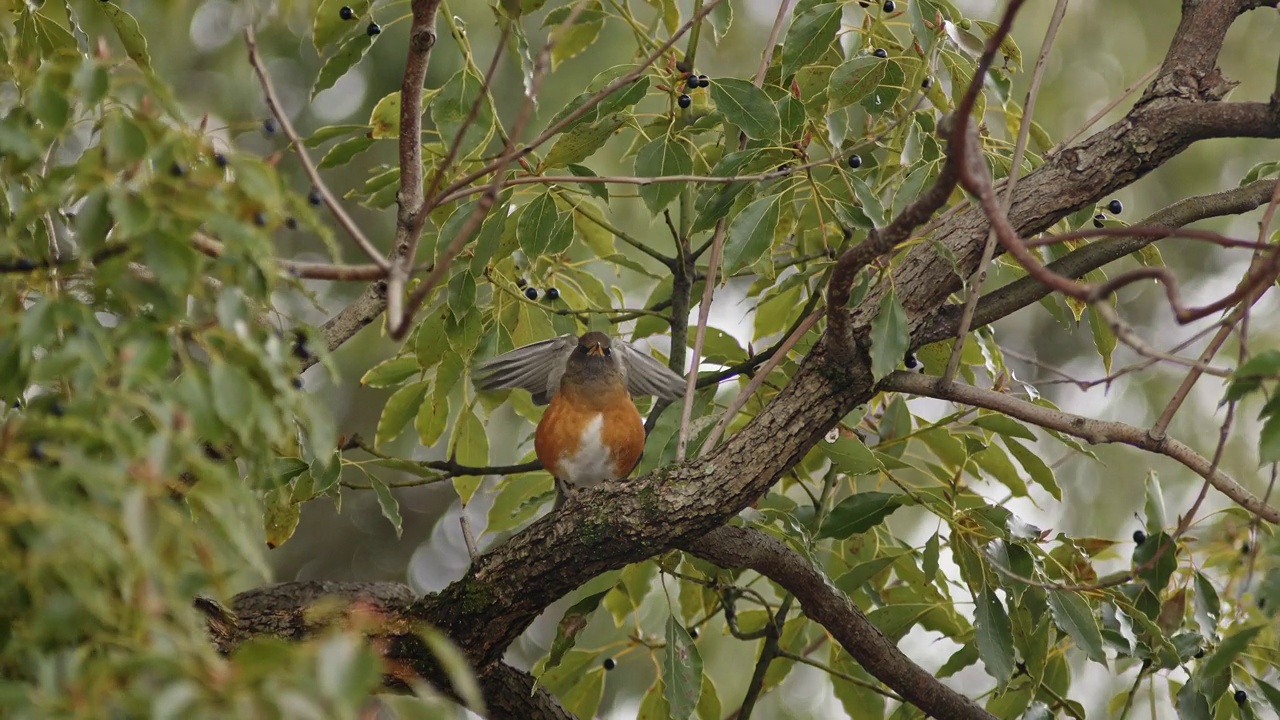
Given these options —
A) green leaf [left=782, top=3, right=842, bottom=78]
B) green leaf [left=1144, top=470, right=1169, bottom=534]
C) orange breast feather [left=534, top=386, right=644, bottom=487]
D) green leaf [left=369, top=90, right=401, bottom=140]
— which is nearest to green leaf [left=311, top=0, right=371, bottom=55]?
green leaf [left=369, top=90, right=401, bottom=140]

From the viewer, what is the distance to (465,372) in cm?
382

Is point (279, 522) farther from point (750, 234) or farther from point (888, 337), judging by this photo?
point (888, 337)

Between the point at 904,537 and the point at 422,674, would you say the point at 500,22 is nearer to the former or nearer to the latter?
the point at 422,674

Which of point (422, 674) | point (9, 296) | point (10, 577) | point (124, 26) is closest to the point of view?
point (10, 577)

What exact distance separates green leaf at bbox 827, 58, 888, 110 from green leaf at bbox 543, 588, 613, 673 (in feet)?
5.27

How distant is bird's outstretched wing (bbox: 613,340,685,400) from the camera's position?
4.50 m

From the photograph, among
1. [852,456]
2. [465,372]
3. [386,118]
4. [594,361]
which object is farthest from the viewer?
[594,361]

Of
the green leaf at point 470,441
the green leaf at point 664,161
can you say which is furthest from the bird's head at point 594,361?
the green leaf at point 664,161

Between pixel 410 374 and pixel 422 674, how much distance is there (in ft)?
3.44

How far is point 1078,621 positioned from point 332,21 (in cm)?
258

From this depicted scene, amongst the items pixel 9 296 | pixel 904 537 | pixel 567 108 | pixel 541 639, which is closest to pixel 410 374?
pixel 567 108

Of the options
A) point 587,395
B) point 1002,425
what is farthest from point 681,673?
point 587,395

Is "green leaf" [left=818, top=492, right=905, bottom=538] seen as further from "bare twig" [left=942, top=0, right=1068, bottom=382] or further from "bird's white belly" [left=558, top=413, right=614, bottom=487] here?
"bird's white belly" [left=558, top=413, right=614, bottom=487]

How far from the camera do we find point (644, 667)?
7.33m
